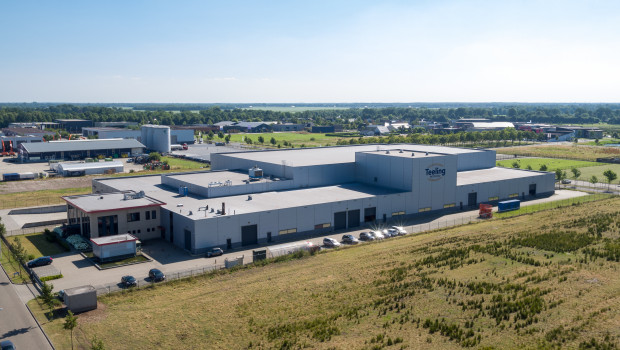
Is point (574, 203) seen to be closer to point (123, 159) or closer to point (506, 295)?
point (506, 295)

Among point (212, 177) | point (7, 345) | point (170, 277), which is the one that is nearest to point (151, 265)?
point (170, 277)

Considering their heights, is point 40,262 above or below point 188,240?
below

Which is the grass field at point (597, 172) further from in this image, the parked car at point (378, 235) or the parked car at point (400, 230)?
the parked car at point (378, 235)

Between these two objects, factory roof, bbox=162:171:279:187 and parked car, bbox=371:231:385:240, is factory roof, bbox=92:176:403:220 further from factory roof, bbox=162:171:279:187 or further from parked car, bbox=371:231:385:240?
parked car, bbox=371:231:385:240

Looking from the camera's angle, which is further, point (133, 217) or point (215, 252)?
point (133, 217)

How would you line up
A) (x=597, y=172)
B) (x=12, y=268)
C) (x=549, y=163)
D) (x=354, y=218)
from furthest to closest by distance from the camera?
1. (x=549, y=163)
2. (x=597, y=172)
3. (x=354, y=218)
4. (x=12, y=268)

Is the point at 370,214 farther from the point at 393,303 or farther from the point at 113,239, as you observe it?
the point at 113,239

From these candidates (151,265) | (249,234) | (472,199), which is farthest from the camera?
(472,199)

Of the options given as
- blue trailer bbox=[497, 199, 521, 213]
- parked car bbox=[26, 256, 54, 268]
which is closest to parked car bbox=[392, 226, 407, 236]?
blue trailer bbox=[497, 199, 521, 213]
